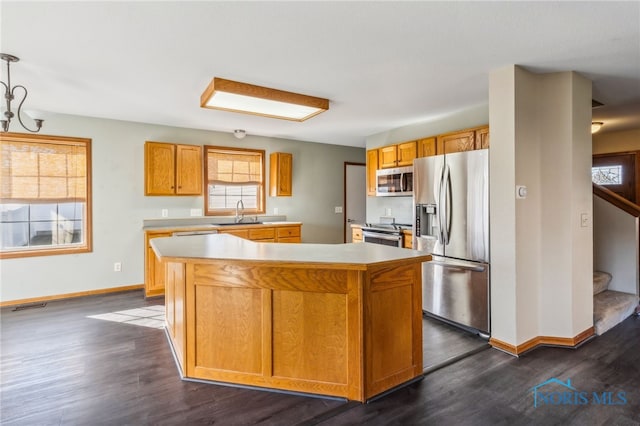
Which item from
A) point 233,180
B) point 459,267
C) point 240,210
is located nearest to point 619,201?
point 459,267

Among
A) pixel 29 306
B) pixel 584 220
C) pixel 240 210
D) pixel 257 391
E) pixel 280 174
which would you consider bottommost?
pixel 257 391

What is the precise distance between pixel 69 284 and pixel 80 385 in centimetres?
259

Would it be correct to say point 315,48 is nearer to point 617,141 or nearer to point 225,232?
point 225,232

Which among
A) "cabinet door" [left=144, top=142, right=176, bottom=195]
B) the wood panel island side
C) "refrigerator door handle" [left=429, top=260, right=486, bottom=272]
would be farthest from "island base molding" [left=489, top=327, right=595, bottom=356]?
"cabinet door" [left=144, top=142, right=176, bottom=195]

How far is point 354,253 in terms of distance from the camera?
7.64ft

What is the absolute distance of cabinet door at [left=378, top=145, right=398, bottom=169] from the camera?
495 centimetres

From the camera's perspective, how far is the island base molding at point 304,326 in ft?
6.86

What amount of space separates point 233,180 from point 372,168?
235cm

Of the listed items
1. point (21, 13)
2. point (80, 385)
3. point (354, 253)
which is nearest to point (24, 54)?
point (21, 13)

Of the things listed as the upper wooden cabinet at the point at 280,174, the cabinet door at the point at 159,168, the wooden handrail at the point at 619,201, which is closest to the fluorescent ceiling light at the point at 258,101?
the cabinet door at the point at 159,168

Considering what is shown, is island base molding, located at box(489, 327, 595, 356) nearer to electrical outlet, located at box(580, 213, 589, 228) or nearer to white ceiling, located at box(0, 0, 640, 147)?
electrical outlet, located at box(580, 213, 589, 228)

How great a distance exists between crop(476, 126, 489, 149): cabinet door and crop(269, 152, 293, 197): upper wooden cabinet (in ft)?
10.4

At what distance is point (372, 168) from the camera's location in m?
5.47

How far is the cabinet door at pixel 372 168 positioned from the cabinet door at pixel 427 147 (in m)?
0.99
